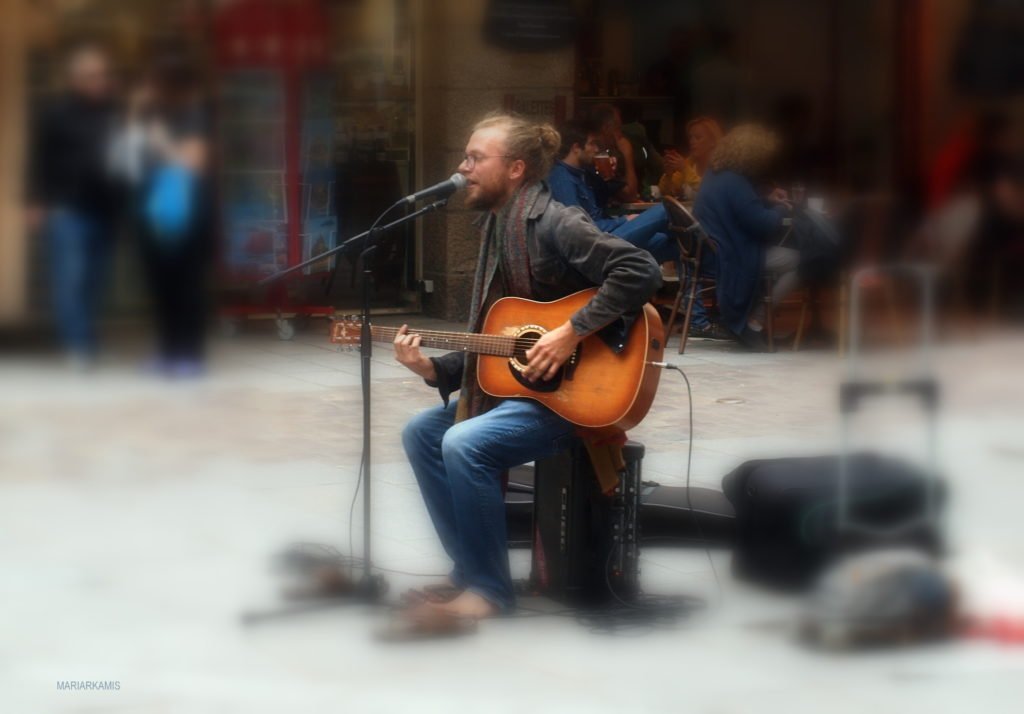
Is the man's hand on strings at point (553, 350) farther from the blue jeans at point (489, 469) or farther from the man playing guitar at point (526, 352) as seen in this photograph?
the blue jeans at point (489, 469)

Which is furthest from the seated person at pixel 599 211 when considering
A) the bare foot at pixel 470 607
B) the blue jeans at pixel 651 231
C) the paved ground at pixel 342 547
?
the bare foot at pixel 470 607

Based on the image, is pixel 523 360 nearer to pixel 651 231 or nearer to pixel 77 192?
pixel 651 231

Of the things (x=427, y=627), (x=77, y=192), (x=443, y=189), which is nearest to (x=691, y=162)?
(x=77, y=192)

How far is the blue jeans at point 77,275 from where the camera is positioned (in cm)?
1067

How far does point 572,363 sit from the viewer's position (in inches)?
185

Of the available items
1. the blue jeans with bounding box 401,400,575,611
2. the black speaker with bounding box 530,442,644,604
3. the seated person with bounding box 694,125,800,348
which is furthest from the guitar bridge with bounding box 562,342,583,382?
the seated person with bounding box 694,125,800,348

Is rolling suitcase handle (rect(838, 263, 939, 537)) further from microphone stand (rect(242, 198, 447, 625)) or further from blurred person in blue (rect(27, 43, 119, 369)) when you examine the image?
blurred person in blue (rect(27, 43, 119, 369))

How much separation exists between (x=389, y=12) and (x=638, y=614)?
332 inches

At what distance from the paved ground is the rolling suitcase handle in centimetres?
29

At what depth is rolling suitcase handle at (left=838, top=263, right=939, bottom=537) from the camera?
15.4 ft

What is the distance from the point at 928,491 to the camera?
4.86m

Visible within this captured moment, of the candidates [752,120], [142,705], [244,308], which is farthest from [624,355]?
[752,120]

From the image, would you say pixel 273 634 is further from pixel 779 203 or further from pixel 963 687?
pixel 779 203

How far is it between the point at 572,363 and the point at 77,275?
264 inches
